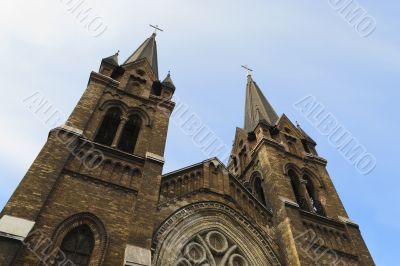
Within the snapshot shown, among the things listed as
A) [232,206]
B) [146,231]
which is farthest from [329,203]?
[146,231]

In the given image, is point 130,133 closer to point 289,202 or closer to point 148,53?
point 289,202

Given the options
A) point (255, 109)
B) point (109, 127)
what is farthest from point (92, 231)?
point (255, 109)

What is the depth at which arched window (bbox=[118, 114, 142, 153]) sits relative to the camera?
1549 centimetres

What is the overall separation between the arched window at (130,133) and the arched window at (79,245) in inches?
213

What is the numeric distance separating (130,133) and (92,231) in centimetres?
651

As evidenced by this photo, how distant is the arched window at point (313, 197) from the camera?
1679 cm

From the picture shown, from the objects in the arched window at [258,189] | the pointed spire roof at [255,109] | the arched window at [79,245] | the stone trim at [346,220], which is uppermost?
the pointed spire roof at [255,109]

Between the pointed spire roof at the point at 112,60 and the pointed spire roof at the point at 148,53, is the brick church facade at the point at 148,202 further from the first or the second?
the pointed spire roof at the point at 148,53

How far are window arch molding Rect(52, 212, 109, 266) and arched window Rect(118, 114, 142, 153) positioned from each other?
5.18 m

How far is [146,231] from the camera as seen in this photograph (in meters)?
10.4

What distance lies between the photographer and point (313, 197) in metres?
17.9

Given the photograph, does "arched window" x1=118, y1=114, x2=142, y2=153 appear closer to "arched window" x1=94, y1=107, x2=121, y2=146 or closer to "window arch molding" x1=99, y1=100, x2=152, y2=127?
"window arch molding" x1=99, y1=100, x2=152, y2=127

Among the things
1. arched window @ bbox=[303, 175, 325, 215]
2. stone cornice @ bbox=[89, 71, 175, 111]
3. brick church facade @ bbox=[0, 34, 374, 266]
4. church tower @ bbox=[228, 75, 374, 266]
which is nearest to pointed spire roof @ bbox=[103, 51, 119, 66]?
brick church facade @ bbox=[0, 34, 374, 266]

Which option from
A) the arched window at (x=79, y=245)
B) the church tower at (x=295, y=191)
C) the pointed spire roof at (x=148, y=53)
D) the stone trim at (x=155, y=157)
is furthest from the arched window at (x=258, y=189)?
the arched window at (x=79, y=245)
